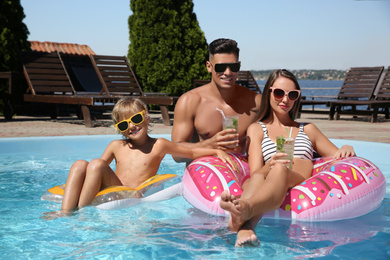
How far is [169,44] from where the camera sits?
49.8ft

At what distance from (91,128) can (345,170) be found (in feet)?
23.0

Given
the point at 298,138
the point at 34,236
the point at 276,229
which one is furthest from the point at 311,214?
the point at 34,236

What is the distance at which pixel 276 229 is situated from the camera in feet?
10.5

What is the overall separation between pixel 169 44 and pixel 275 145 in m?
12.0

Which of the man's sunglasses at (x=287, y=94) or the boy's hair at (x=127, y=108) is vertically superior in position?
the man's sunglasses at (x=287, y=94)

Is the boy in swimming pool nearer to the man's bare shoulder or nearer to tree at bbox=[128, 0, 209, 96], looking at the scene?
the man's bare shoulder

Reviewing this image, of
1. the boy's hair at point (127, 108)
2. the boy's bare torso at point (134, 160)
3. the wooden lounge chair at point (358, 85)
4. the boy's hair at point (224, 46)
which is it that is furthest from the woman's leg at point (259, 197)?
the wooden lounge chair at point (358, 85)

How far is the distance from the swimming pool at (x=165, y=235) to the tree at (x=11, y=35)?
9.08m

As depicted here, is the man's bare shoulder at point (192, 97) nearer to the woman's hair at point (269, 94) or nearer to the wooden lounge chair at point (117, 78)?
the woman's hair at point (269, 94)

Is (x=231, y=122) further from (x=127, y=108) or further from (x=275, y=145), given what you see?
(x=127, y=108)

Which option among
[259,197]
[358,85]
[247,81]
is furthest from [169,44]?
[259,197]

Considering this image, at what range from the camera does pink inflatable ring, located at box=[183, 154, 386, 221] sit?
127 inches

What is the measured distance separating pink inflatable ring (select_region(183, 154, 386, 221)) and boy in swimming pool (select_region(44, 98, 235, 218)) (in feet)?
0.80

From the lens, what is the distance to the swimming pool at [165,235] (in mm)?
2777
